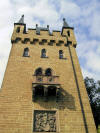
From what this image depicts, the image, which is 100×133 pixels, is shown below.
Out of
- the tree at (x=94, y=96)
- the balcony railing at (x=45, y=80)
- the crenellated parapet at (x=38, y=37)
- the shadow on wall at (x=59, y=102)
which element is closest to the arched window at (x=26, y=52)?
the crenellated parapet at (x=38, y=37)

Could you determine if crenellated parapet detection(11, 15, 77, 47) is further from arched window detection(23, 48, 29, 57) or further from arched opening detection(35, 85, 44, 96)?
arched opening detection(35, 85, 44, 96)

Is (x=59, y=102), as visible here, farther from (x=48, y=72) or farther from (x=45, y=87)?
(x=48, y=72)

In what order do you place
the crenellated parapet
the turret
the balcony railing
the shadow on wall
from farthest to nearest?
the turret, the crenellated parapet, the balcony railing, the shadow on wall

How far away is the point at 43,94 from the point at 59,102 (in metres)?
1.71

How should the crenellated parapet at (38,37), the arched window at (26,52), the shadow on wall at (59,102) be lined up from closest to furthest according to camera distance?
the shadow on wall at (59,102), the arched window at (26,52), the crenellated parapet at (38,37)

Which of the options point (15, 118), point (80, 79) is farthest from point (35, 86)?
point (80, 79)

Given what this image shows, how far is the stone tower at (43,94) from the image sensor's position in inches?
480

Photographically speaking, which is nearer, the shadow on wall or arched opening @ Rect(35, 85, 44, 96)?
the shadow on wall

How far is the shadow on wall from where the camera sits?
13344mm

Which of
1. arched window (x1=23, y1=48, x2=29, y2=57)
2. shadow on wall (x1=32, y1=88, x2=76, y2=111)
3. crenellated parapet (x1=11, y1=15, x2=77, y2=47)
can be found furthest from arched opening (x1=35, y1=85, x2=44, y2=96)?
crenellated parapet (x1=11, y1=15, x2=77, y2=47)

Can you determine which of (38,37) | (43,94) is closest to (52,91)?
(43,94)

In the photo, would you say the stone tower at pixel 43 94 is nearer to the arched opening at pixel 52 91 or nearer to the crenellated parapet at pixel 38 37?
the arched opening at pixel 52 91

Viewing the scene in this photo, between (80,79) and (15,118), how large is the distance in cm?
798

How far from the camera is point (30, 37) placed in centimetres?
1972
